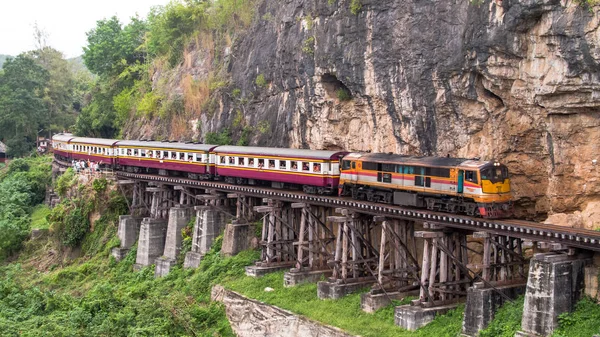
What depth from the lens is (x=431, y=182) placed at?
94.6 feet

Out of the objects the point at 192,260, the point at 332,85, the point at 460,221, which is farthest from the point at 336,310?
the point at 332,85

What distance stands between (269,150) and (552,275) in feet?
63.2

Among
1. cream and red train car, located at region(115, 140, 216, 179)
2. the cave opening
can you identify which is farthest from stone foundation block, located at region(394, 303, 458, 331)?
cream and red train car, located at region(115, 140, 216, 179)

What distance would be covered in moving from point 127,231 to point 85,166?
549 inches

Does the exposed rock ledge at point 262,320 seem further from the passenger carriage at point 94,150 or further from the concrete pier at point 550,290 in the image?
the passenger carriage at point 94,150

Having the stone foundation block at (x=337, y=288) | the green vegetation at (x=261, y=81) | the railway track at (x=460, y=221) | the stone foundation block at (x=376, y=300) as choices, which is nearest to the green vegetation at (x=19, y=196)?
the green vegetation at (x=261, y=81)

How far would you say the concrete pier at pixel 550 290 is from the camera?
868 inches

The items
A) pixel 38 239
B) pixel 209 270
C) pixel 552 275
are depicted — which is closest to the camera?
pixel 552 275

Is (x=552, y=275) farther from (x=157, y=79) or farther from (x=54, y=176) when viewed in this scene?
(x=54, y=176)

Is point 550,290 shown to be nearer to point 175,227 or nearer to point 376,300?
point 376,300

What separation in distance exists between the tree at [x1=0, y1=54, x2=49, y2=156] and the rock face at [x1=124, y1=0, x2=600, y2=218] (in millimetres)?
49627

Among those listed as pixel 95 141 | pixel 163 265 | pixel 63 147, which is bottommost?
pixel 163 265

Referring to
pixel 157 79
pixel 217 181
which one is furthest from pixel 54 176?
pixel 217 181

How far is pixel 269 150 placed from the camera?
3841cm
